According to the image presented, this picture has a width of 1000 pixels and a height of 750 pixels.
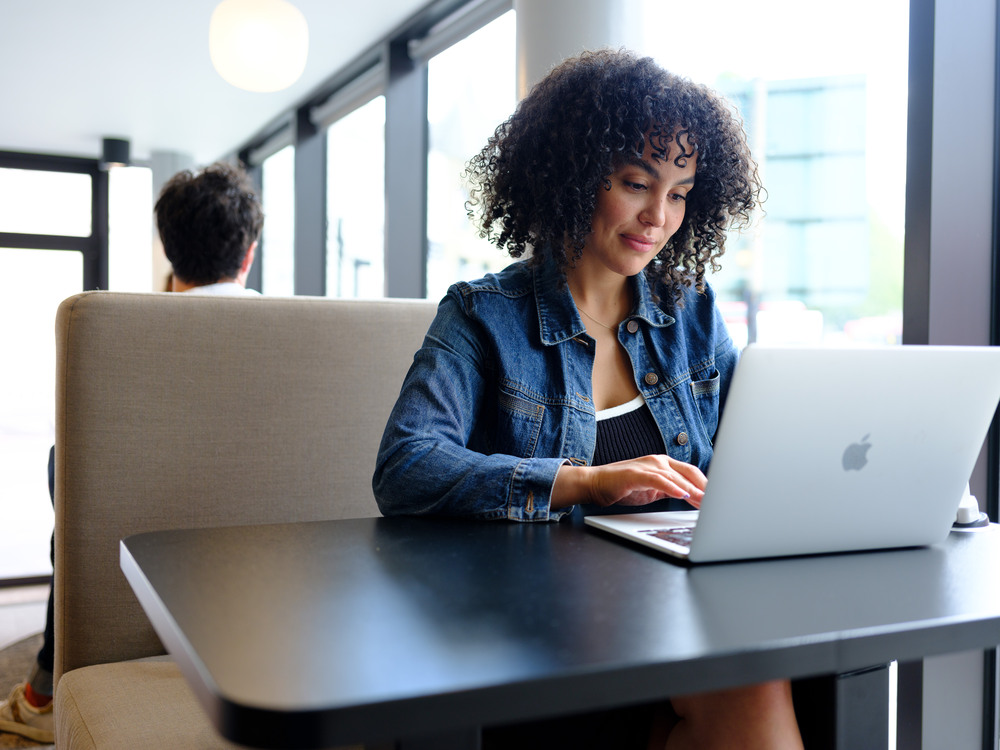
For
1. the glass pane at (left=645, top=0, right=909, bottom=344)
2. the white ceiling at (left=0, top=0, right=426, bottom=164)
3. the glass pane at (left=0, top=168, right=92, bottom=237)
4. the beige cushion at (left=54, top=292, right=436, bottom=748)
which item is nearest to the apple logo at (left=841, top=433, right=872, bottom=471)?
the beige cushion at (left=54, top=292, right=436, bottom=748)

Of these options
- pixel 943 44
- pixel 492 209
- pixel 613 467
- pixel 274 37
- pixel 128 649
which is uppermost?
pixel 274 37

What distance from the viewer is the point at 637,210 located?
1.29m

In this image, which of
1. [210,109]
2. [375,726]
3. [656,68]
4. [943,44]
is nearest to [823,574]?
[375,726]

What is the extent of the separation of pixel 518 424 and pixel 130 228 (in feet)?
23.1

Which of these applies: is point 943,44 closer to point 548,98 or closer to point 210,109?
point 548,98

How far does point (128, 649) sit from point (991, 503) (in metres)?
1.42

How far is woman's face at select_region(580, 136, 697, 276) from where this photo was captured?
50.2 inches

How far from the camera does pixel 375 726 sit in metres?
0.46

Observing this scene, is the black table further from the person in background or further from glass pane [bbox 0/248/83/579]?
glass pane [bbox 0/248/83/579]

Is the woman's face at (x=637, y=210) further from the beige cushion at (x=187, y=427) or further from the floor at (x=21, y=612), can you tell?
the floor at (x=21, y=612)

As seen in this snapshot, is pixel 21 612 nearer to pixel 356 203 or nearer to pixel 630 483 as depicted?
pixel 630 483

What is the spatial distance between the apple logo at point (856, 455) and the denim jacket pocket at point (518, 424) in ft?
1.46

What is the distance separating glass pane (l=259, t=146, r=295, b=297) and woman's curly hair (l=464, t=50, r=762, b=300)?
4.56 metres

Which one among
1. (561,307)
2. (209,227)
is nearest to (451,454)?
(561,307)
